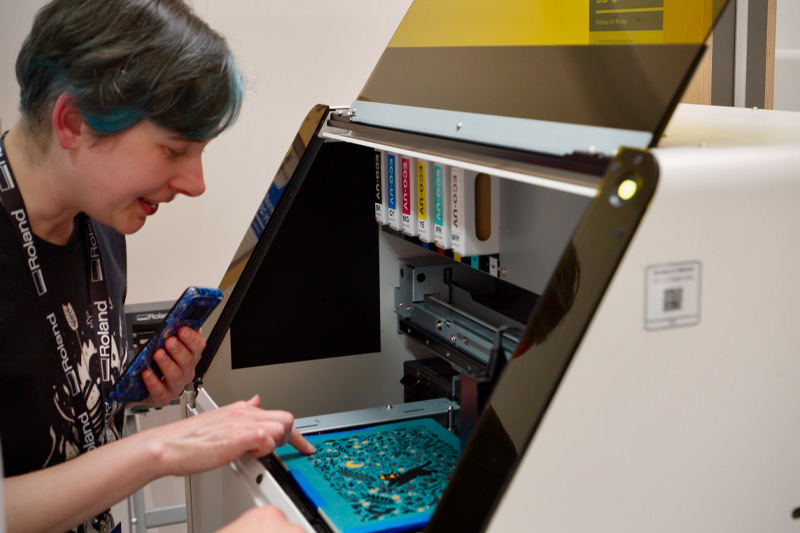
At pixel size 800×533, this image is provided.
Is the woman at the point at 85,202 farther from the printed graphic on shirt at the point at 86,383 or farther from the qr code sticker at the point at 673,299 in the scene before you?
the qr code sticker at the point at 673,299

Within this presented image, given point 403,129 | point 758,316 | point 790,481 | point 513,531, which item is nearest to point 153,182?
point 403,129

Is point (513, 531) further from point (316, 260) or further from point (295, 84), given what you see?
point (295, 84)

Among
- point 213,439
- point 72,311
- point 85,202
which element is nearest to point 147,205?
point 85,202

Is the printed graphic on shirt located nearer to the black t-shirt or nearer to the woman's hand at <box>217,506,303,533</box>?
the black t-shirt

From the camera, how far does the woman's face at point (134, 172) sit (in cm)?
114

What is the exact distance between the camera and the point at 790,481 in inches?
35.8

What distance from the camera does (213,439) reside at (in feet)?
3.66

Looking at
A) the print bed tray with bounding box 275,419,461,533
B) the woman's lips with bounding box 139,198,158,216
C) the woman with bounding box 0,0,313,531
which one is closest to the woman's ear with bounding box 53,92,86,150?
the woman with bounding box 0,0,313,531

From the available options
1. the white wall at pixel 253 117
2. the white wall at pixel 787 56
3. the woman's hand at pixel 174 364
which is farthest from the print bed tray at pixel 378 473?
the white wall at pixel 787 56

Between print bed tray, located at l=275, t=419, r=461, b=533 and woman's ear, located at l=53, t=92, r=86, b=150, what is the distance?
58 cm

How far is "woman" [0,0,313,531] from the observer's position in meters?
1.10

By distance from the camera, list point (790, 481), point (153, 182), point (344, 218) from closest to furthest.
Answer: point (790, 481), point (153, 182), point (344, 218)

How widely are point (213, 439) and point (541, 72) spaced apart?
0.71 metres

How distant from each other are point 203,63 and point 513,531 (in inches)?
31.0
